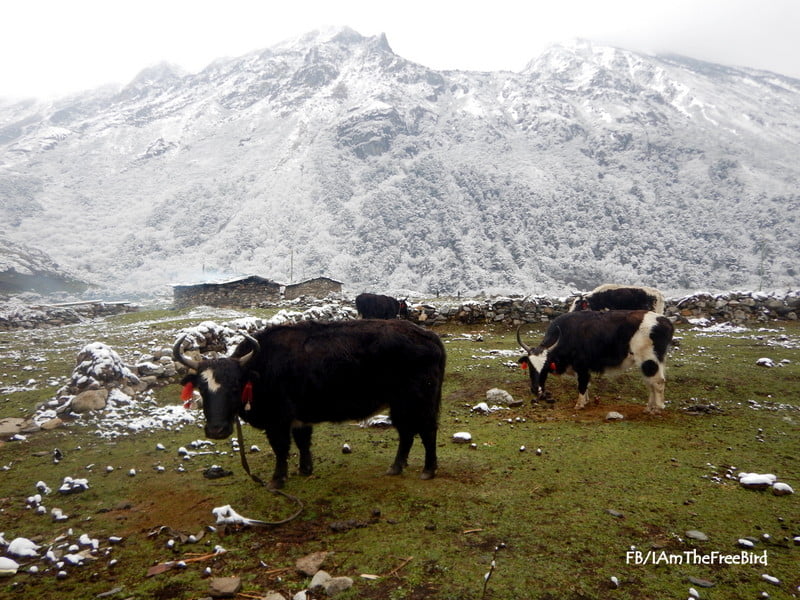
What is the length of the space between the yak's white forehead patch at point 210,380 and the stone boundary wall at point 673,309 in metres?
13.3

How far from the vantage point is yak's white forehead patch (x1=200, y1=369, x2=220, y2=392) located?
5.09 metres

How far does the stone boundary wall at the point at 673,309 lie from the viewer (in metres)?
17.3

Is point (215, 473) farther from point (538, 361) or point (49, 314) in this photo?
point (49, 314)

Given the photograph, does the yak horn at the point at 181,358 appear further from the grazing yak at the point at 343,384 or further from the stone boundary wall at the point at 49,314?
the stone boundary wall at the point at 49,314

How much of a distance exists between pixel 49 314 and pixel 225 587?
2275cm

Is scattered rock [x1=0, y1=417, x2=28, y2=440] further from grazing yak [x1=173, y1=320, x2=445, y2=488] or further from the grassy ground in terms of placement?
grazing yak [x1=173, y1=320, x2=445, y2=488]

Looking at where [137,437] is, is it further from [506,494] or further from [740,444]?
[740,444]

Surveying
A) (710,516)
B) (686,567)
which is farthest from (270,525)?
(710,516)

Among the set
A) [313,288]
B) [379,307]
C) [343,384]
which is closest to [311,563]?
[343,384]

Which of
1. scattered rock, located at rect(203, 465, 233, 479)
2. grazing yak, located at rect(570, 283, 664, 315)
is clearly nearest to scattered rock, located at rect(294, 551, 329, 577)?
scattered rock, located at rect(203, 465, 233, 479)

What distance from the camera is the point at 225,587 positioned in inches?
128

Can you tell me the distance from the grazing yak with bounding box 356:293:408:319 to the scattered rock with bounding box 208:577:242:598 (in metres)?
14.6

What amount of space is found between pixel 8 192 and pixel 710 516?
337 ft

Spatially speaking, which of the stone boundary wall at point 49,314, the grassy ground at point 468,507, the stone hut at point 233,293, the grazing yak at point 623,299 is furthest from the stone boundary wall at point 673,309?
the stone boundary wall at point 49,314
